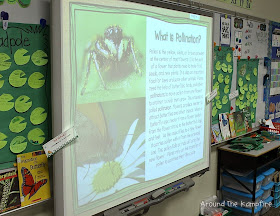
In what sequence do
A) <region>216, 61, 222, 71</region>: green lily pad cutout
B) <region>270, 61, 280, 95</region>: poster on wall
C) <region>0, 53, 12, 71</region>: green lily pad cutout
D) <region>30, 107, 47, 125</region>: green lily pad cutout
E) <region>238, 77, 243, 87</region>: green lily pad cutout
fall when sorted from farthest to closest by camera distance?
1. <region>270, 61, 280, 95</region>: poster on wall
2. <region>238, 77, 243, 87</region>: green lily pad cutout
3. <region>216, 61, 222, 71</region>: green lily pad cutout
4. <region>30, 107, 47, 125</region>: green lily pad cutout
5. <region>0, 53, 12, 71</region>: green lily pad cutout

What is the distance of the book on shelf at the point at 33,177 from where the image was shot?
1.24 m

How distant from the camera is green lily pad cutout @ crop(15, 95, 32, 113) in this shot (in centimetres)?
120

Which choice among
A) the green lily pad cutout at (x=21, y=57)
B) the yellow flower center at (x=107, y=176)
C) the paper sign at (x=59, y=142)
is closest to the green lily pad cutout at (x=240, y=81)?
the yellow flower center at (x=107, y=176)

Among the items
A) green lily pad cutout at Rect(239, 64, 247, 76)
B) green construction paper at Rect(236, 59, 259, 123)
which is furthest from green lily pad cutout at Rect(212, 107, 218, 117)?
green lily pad cutout at Rect(239, 64, 247, 76)

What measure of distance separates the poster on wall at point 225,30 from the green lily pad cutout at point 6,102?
1730mm

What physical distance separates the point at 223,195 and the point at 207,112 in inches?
39.2

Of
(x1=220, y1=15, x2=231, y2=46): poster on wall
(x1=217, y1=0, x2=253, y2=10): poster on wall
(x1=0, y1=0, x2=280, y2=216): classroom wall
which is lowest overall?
(x1=0, y1=0, x2=280, y2=216): classroom wall

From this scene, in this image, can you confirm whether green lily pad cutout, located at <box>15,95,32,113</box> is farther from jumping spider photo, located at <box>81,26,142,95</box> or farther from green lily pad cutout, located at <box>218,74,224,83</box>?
green lily pad cutout, located at <box>218,74,224,83</box>

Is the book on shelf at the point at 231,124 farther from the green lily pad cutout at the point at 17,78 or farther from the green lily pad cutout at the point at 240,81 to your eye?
the green lily pad cutout at the point at 17,78

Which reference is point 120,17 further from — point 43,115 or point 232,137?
point 232,137

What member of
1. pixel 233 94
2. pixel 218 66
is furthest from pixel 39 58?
pixel 233 94

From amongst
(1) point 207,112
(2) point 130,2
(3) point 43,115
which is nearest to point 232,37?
(1) point 207,112

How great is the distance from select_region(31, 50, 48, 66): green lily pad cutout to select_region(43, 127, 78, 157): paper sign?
319 mm

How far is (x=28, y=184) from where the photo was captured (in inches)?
49.4
